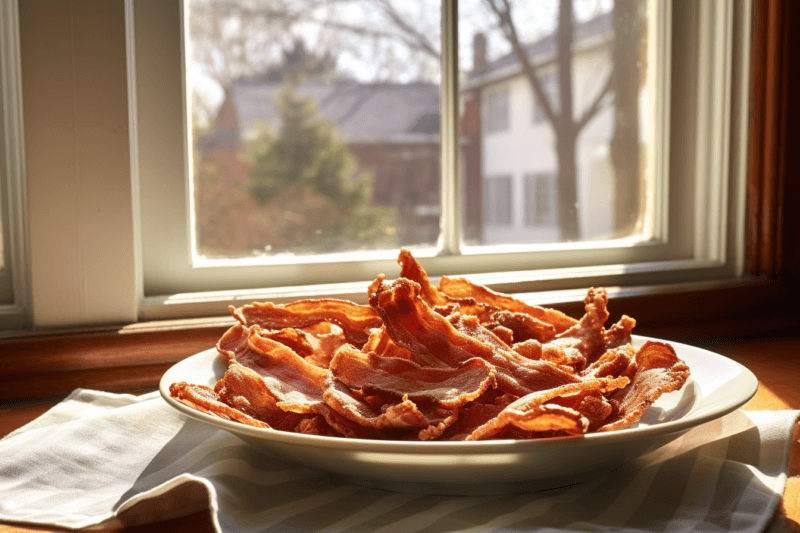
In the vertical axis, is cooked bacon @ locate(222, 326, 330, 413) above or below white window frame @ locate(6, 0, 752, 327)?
below

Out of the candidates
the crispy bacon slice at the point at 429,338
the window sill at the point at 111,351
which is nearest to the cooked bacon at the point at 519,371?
Answer: the crispy bacon slice at the point at 429,338

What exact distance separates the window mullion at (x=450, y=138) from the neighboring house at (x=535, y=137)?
6 cm

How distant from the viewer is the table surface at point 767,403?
51cm

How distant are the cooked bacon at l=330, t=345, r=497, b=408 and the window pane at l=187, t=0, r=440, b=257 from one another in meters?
0.68

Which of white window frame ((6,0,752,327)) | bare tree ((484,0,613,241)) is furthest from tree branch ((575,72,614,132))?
white window frame ((6,0,752,327))

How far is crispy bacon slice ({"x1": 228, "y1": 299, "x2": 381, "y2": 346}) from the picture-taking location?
68cm

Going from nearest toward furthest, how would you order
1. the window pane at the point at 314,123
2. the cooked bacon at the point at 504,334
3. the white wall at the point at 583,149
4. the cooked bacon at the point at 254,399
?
the cooked bacon at the point at 254,399 < the cooked bacon at the point at 504,334 < the window pane at the point at 314,123 < the white wall at the point at 583,149

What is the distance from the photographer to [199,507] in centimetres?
53

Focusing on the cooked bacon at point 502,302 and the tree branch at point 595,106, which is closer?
the cooked bacon at point 502,302

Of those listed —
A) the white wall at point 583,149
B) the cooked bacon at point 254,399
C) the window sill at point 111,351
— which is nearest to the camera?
the cooked bacon at point 254,399

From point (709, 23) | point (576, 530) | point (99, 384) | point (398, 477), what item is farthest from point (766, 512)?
point (709, 23)

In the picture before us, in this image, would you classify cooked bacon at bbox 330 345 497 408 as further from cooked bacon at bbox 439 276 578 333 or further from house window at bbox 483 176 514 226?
house window at bbox 483 176 514 226

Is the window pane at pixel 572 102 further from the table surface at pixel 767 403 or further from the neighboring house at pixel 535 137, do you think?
Answer: the table surface at pixel 767 403

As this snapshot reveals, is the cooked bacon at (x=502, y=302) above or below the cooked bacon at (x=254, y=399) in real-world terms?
above
